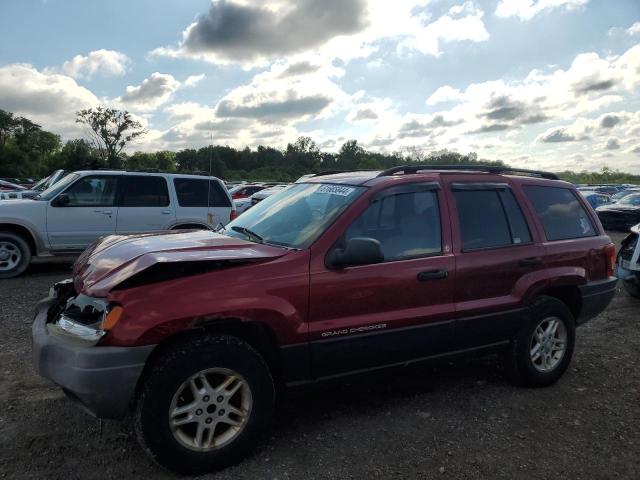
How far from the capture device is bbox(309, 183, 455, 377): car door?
3221 millimetres

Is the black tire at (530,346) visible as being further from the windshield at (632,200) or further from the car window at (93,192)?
the windshield at (632,200)

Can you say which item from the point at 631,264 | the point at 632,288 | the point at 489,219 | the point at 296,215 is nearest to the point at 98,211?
the point at 296,215

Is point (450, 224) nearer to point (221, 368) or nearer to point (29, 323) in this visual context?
point (221, 368)

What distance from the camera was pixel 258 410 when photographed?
9.94 feet

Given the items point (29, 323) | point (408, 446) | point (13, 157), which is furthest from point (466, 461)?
point (13, 157)

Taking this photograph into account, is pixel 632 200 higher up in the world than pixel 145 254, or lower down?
lower down

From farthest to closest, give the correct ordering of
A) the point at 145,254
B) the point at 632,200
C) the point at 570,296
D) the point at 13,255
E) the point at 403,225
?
the point at 632,200 < the point at 13,255 < the point at 570,296 < the point at 403,225 < the point at 145,254

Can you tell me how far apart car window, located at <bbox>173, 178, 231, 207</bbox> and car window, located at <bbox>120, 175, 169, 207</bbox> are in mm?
269

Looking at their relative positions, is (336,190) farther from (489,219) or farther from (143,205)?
(143,205)

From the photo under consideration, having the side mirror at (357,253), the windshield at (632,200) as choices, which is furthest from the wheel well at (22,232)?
the windshield at (632,200)

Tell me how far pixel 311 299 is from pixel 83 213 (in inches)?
269

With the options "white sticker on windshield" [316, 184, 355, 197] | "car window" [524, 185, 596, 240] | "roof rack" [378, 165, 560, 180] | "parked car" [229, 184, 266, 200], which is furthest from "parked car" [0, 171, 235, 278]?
"parked car" [229, 184, 266, 200]

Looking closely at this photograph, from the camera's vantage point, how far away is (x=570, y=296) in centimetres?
454

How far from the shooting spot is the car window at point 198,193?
944 centimetres
